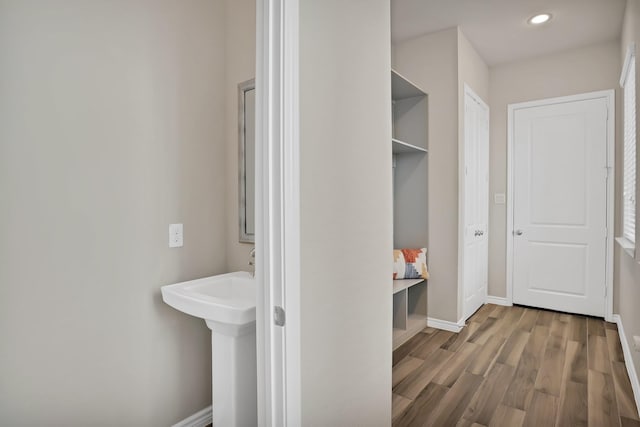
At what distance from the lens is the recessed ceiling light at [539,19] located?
117 inches

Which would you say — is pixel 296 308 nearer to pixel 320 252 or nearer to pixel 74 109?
pixel 320 252

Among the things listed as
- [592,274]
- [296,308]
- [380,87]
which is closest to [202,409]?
[296,308]

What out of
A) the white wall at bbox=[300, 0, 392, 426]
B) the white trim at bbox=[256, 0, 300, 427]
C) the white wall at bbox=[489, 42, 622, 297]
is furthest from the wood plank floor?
the white trim at bbox=[256, 0, 300, 427]

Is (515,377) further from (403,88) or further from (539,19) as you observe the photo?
(539,19)

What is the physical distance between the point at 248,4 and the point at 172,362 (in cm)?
198

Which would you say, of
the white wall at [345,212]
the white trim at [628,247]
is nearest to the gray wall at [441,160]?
the white trim at [628,247]

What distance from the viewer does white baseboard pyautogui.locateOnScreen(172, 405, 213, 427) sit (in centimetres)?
184

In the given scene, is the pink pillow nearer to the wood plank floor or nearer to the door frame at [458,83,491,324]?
the door frame at [458,83,491,324]

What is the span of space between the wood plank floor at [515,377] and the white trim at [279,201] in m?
1.13

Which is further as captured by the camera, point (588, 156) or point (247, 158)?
point (588, 156)

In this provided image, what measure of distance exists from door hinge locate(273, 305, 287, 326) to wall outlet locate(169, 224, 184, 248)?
0.94 metres

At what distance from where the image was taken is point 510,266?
4.05 m

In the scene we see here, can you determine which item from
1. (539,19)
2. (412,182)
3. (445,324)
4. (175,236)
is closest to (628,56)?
(539,19)

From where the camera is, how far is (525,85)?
3.92 meters
